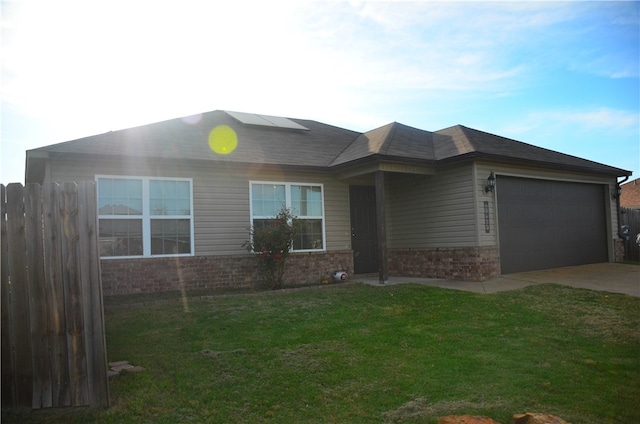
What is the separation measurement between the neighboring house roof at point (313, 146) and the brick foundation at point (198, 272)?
7.44 feet

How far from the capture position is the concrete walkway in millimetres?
9281

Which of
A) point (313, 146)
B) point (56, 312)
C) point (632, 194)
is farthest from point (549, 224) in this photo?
point (632, 194)

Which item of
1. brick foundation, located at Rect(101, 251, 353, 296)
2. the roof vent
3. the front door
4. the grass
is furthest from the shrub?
the roof vent

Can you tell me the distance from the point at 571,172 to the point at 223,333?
11.4 m

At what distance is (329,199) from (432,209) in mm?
2713

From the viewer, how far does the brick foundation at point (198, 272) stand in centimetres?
926

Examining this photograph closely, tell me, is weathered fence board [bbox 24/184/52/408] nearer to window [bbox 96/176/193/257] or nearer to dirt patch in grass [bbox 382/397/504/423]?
dirt patch in grass [bbox 382/397/504/423]

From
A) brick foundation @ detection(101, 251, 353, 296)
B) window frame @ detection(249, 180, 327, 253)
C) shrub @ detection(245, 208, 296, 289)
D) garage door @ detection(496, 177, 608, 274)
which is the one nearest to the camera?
brick foundation @ detection(101, 251, 353, 296)

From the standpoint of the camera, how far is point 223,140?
38.4 ft

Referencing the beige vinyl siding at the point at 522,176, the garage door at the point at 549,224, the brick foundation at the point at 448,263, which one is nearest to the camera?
Answer: the brick foundation at the point at 448,263

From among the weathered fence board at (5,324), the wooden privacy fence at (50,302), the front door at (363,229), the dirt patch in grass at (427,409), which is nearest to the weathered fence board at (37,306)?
the wooden privacy fence at (50,302)

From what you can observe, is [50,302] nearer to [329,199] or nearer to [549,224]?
[329,199]

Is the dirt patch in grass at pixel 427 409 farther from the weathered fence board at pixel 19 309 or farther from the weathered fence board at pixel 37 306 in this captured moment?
the weathered fence board at pixel 19 309

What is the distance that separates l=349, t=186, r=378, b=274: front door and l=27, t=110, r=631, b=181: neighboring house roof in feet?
4.15
